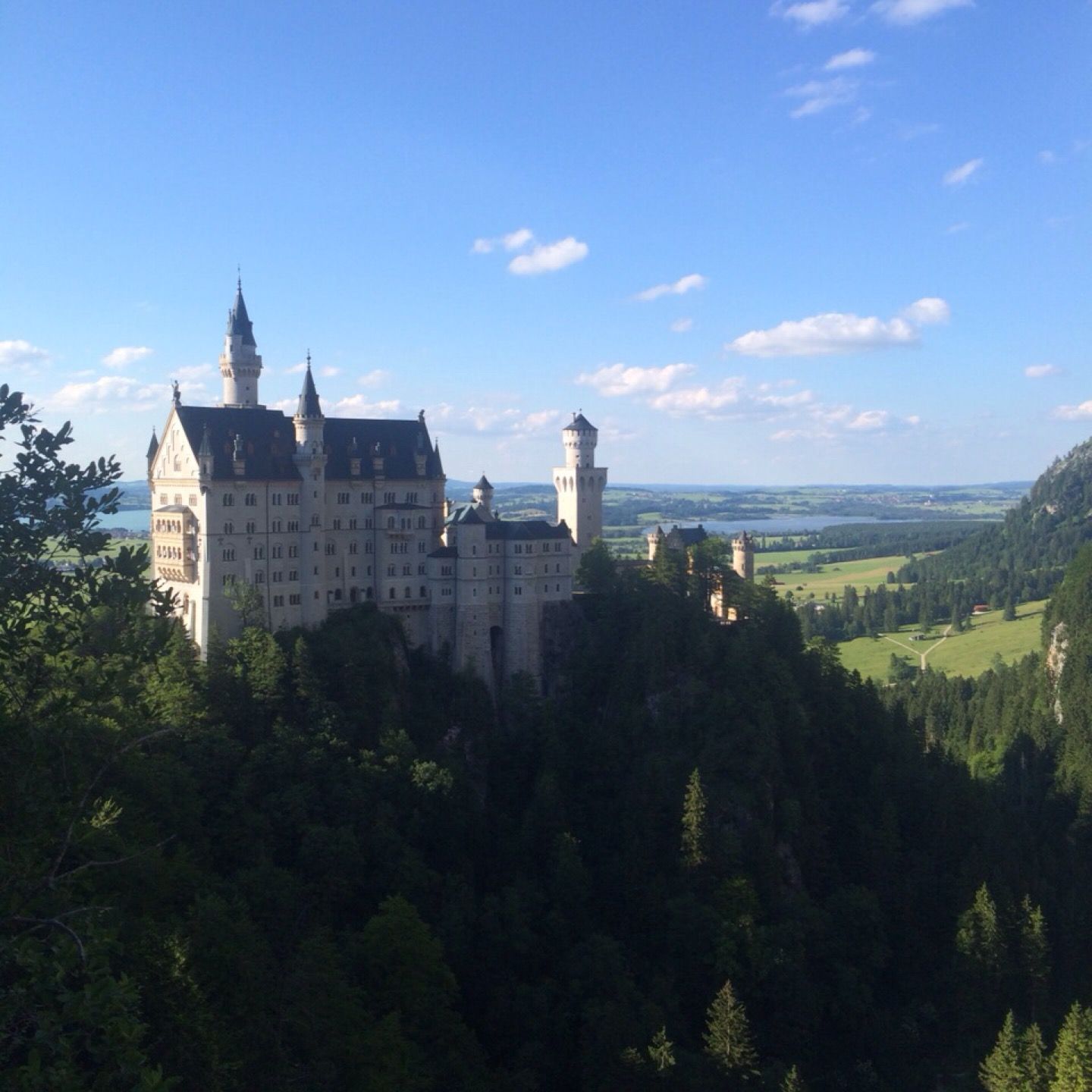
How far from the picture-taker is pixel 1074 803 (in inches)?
4161

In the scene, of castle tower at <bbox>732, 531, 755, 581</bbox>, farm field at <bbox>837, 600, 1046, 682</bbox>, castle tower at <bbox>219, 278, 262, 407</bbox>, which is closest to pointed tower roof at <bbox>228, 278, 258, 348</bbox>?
castle tower at <bbox>219, 278, 262, 407</bbox>

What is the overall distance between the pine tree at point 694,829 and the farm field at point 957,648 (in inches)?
3646

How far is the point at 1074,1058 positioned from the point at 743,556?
180 feet

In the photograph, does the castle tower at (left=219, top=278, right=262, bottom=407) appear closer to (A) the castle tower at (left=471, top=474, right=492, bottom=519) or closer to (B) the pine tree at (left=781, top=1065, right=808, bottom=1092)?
(A) the castle tower at (left=471, top=474, right=492, bottom=519)

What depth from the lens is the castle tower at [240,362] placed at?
8831 cm

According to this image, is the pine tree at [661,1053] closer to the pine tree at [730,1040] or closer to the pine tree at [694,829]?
the pine tree at [730,1040]

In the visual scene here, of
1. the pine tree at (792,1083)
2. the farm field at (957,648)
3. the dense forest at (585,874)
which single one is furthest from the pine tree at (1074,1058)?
the farm field at (957,648)

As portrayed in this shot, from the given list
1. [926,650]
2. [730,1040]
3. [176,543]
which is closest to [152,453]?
[176,543]

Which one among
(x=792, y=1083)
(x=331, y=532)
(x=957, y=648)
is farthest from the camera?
→ (x=957, y=648)

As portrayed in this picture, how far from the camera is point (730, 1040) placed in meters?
59.8

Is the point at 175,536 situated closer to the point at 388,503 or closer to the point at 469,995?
the point at 388,503

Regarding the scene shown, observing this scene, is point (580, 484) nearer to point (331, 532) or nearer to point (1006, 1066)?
point (331, 532)

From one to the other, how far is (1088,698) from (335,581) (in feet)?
290

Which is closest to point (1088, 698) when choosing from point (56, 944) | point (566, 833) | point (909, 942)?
point (909, 942)
